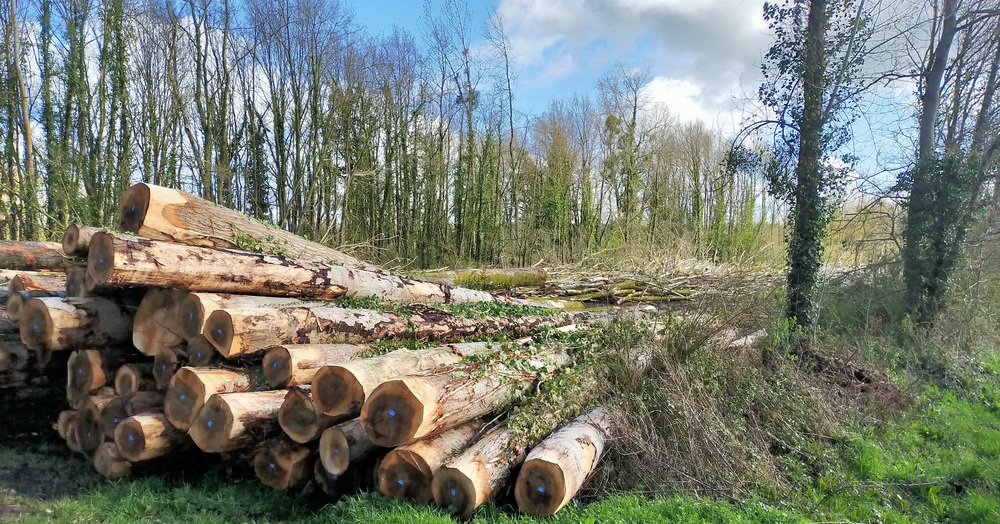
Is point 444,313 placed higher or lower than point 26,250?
lower

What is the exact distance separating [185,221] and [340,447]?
3.02 metres

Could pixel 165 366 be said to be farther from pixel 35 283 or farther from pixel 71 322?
pixel 35 283

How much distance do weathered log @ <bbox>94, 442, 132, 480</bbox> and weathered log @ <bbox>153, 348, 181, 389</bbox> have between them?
58cm

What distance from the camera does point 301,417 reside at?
407 centimetres

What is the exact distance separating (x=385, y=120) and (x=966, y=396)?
1825cm

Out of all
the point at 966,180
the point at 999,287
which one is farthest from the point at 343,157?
the point at 999,287

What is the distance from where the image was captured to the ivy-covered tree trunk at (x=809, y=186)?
957cm

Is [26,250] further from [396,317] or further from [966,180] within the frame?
[966,180]

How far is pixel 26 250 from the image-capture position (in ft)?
26.4

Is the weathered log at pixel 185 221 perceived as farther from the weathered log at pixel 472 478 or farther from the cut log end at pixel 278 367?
the weathered log at pixel 472 478

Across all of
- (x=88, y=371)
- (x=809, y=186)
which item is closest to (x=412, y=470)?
(x=88, y=371)

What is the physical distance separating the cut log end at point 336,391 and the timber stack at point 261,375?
1cm

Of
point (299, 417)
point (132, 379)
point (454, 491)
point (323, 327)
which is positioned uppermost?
point (323, 327)

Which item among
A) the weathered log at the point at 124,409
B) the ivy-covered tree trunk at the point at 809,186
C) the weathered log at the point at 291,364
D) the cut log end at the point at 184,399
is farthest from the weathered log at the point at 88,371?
the ivy-covered tree trunk at the point at 809,186
